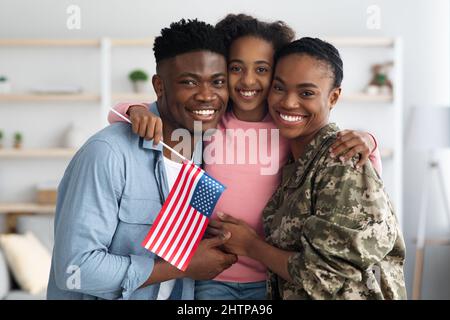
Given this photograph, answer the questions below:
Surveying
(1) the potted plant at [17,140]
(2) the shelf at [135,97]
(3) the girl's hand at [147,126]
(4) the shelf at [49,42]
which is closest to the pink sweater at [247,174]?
(3) the girl's hand at [147,126]

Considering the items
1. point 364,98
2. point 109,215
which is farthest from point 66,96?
point 109,215

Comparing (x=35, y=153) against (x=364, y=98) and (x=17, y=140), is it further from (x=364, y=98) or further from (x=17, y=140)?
(x=364, y=98)

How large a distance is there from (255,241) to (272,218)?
0.07 metres

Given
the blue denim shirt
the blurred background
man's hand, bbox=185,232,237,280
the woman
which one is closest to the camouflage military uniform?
the woman

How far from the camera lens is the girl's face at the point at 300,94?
1120 millimetres

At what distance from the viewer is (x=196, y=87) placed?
1168 millimetres

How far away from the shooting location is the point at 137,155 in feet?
3.67

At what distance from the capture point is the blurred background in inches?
135

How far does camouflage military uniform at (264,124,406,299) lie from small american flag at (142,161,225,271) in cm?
15

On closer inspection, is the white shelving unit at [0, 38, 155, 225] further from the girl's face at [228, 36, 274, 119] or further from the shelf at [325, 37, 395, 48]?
the girl's face at [228, 36, 274, 119]

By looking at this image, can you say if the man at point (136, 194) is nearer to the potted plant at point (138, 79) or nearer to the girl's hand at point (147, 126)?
the girl's hand at point (147, 126)

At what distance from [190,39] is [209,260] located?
0.41 metres

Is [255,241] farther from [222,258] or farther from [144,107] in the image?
[144,107]

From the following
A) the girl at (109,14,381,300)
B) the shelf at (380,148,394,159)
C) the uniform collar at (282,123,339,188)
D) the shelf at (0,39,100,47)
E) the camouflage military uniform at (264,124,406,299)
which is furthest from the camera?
the shelf at (380,148,394,159)
